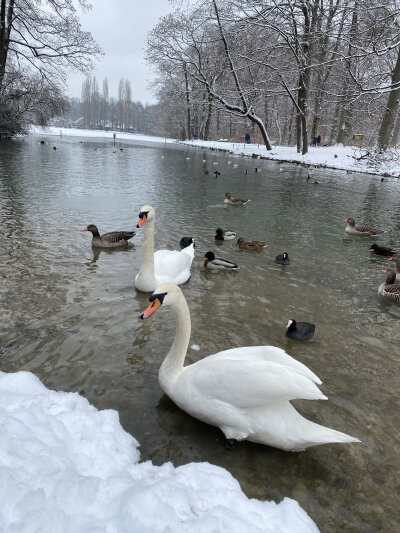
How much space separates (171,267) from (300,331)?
2.42 m

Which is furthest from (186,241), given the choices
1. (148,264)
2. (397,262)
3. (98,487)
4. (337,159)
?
(337,159)

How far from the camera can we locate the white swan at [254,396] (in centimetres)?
258

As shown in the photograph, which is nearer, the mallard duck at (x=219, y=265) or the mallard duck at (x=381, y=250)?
the mallard duck at (x=219, y=265)

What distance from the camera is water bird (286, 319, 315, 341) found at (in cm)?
451

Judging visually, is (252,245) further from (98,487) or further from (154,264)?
(98,487)

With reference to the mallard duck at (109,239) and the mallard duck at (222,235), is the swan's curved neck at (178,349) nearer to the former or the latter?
the mallard duck at (109,239)

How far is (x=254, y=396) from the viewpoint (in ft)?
8.70

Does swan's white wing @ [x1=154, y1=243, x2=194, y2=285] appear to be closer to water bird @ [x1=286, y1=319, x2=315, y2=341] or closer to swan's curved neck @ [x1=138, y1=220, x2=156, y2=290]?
swan's curved neck @ [x1=138, y1=220, x2=156, y2=290]

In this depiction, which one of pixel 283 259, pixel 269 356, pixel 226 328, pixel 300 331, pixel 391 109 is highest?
pixel 391 109

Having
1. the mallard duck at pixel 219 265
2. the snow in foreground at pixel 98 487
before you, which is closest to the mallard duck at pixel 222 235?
the mallard duck at pixel 219 265

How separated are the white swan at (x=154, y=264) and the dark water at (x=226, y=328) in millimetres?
248

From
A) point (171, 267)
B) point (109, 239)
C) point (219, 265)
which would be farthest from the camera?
point (109, 239)

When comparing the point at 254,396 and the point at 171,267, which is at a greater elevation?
the point at 254,396

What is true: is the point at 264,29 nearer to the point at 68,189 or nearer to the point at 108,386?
the point at 68,189
